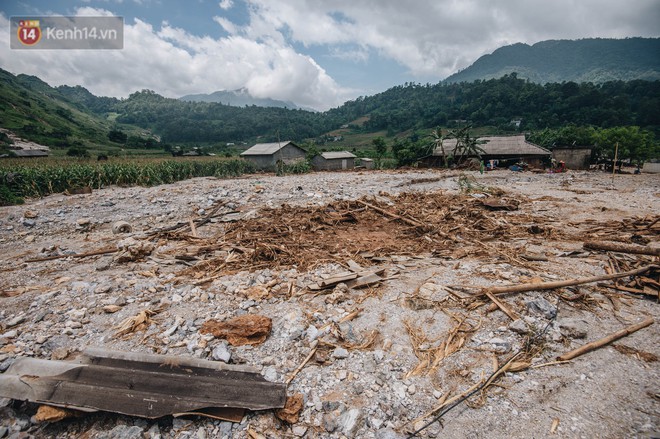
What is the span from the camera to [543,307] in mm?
3775

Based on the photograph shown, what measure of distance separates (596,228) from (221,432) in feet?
30.2

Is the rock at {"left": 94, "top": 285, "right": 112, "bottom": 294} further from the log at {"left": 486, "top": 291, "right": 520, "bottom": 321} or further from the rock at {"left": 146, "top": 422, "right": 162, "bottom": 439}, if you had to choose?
the log at {"left": 486, "top": 291, "right": 520, "bottom": 321}

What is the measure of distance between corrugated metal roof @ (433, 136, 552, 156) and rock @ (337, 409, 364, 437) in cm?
2913

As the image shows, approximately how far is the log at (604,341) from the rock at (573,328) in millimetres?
158

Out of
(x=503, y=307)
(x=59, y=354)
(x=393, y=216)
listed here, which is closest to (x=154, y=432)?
(x=59, y=354)

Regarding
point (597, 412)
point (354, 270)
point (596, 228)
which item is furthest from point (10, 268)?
point (596, 228)

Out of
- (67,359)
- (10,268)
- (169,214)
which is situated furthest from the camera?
(169,214)

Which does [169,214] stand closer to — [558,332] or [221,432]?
[221,432]

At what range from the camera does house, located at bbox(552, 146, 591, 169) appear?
82.7ft

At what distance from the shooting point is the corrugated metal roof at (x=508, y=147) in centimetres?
2633

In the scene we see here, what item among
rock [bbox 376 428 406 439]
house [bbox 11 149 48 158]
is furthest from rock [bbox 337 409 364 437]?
house [bbox 11 149 48 158]

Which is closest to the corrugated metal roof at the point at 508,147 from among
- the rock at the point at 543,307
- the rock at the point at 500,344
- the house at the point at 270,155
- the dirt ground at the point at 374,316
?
the house at the point at 270,155

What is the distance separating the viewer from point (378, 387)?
9.33 feet

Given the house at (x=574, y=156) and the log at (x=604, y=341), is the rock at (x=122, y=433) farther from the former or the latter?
the house at (x=574, y=156)
